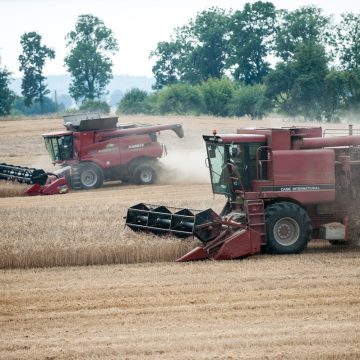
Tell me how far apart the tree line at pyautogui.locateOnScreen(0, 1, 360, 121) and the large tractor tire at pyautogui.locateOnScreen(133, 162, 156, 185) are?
103 ft

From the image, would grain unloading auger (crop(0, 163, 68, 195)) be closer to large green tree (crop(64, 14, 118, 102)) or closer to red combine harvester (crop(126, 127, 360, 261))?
red combine harvester (crop(126, 127, 360, 261))

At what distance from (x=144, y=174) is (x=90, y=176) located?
1.74 metres

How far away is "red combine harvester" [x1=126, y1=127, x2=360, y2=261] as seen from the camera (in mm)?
15258

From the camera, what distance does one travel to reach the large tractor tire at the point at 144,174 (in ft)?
92.6

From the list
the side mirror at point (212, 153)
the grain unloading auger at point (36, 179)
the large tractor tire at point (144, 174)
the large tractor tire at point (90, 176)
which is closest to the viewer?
the side mirror at point (212, 153)

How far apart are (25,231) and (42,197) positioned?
9.23 m

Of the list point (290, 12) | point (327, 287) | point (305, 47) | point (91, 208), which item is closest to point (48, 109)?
point (290, 12)

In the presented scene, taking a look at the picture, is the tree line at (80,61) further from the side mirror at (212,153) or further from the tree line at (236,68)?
the side mirror at (212,153)

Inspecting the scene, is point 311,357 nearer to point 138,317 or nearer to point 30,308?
point 138,317

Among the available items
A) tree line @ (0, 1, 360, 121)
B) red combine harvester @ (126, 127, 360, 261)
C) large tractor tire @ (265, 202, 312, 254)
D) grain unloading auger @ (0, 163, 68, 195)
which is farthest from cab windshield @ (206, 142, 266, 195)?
tree line @ (0, 1, 360, 121)

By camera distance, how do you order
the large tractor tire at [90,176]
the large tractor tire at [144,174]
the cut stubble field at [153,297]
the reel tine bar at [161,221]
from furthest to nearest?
the large tractor tire at [144,174]
the large tractor tire at [90,176]
the reel tine bar at [161,221]
the cut stubble field at [153,297]

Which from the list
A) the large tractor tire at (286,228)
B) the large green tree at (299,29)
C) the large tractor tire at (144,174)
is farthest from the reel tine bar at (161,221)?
the large green tree at (299,29)

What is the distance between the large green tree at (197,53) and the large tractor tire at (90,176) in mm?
65184

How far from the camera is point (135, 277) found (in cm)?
1384
